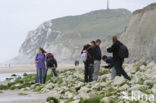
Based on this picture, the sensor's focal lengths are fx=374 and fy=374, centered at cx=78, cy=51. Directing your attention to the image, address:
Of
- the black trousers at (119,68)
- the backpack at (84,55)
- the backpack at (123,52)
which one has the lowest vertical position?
the black trousers at (119,68)

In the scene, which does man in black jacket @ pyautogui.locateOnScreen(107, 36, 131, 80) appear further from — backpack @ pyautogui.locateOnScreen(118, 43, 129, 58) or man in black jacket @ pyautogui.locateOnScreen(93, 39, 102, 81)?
man in black jacket @ pyautogui.locateOnScreen(93, 39, 102, 81)

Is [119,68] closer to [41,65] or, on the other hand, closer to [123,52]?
[123,52]

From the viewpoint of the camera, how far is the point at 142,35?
83562mm

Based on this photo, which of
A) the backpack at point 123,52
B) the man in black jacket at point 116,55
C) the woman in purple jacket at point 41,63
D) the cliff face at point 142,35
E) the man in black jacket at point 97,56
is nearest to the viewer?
the backpack at point 123,52

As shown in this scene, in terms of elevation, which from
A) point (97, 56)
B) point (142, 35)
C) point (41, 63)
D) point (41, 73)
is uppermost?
point (97, 56)

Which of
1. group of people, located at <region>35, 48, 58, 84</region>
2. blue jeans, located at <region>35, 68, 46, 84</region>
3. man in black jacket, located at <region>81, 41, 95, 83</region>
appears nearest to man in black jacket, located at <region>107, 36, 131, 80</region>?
man in black jacket, located at <region>81, 41, 95, 83</region>

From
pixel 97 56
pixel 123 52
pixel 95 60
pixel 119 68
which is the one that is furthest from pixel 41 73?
pixel 123 52

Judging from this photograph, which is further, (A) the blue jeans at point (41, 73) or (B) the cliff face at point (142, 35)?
(B) the cliff face at point (142, 35)

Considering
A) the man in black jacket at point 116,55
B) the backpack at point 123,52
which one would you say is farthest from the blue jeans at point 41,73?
the backpack at point 123,52

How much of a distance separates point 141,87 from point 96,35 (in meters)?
189

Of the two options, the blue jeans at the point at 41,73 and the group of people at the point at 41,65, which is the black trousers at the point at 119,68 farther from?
the blue jeans at the point at 41,73

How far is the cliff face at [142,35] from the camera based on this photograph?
77.8 metres

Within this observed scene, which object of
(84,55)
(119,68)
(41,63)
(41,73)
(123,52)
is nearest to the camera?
(123,52)

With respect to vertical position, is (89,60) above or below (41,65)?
above
